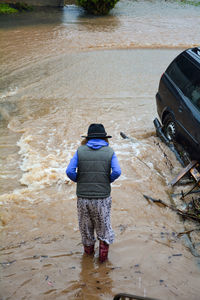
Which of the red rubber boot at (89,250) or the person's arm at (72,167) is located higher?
the person's arm at (72,167)

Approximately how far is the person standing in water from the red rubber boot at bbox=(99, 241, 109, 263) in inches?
8.4

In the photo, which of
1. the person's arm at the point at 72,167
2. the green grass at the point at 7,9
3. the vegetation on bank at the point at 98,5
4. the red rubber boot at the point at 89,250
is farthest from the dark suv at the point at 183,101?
the green grass at the point at 7,9

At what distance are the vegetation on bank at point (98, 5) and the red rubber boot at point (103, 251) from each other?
1696cm

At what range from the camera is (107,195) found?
3480 millimetres

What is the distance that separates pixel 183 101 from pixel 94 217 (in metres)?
3.15

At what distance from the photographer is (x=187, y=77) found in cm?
598

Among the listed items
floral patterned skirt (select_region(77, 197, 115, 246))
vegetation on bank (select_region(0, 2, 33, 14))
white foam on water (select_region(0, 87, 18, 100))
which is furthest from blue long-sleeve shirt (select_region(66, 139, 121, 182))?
vegetation on bank (select_region(0, 2, 33, 14))

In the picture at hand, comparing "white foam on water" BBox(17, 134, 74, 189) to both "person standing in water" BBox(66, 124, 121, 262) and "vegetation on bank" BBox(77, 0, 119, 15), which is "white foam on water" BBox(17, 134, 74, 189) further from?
"vegetation on bank" BBox(77, 0, 119, 15)

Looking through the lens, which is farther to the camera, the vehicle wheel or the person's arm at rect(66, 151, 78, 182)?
the vehicle wheel

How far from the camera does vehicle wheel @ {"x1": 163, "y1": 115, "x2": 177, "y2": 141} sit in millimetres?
6197

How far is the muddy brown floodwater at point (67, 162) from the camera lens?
3.54 meters

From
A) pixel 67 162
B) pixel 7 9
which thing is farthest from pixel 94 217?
pixel 7 9

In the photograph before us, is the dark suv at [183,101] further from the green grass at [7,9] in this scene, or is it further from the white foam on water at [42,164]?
the green grass at [7,9]

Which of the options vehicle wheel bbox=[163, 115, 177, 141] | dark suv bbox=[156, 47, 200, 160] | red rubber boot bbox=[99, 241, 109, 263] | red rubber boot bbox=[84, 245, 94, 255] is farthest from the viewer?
vehicle wheel bbox=[163, 115, 177, 141]
